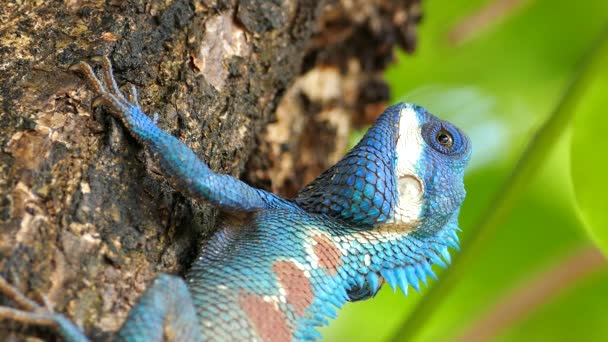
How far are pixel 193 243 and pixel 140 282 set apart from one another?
45 centimetres

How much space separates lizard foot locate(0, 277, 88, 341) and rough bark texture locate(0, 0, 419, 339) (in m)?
0.06

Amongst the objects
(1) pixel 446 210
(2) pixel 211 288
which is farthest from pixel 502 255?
(2) pixel 211 288

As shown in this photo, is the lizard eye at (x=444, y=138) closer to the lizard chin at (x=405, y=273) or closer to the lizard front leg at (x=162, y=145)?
the lizard chin at (x=405, y=273)

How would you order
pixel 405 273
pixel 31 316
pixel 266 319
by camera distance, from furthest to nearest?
pixel 405 273, pixel 266 319, pixel 31 316

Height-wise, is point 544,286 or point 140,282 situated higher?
point 544,286

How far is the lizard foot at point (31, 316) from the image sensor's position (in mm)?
2355

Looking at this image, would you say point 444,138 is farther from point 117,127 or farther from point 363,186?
point 117,127

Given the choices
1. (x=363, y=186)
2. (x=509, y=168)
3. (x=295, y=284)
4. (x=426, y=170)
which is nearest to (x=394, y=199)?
(x=363, y=186)

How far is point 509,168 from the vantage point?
22.0 ft

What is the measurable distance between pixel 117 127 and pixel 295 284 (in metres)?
1.04

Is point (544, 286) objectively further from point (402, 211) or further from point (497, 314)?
point (402, 211)

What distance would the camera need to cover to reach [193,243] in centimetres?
324

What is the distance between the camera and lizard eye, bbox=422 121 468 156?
386 centimetres

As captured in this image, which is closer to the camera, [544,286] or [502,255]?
[544,286]
